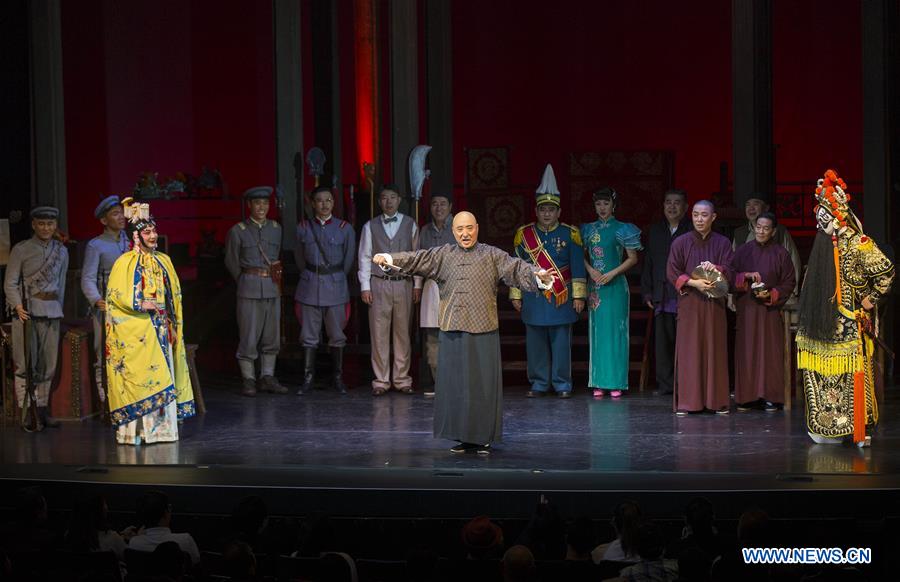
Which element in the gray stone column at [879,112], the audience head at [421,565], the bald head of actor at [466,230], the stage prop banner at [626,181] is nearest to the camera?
the audience head at [421,565]

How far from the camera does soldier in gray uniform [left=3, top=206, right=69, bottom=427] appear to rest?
8492 millimetres

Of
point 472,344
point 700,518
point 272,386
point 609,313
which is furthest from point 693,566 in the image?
point 272,386

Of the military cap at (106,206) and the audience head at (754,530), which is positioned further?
the military cap at (106,206)

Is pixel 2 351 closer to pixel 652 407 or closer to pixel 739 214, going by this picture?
pixel 652 407

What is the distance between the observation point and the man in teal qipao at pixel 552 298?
9.29 metres

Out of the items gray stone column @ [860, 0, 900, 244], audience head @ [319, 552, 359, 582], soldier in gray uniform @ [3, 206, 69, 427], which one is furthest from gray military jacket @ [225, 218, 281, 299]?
audience head @ [319, 552, 359, 582]

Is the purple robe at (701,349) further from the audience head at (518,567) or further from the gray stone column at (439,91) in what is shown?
the audience head at (518,567)

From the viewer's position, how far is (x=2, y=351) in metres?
8.69

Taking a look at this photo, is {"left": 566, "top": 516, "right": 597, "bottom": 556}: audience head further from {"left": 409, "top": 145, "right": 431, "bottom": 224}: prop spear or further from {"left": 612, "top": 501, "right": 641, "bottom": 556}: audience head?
{"left": 409, "top": 145, "right": 431, "bottom": 224}: prop spear

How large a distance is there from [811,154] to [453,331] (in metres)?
7.62

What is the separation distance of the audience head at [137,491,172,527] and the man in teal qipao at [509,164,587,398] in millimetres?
4304

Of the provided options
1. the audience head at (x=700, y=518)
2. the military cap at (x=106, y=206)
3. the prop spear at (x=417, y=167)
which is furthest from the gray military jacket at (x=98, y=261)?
the audience head at (x=700, y=518)

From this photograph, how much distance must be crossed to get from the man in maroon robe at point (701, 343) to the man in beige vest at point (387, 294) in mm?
1961

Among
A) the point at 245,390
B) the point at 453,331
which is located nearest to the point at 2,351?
the point at 245,390
